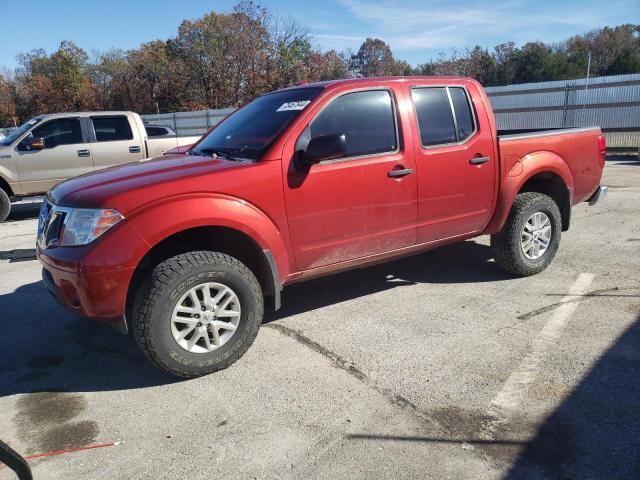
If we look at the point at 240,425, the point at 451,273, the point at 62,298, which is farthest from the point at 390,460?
the point at 451,273

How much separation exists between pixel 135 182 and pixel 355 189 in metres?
1.56

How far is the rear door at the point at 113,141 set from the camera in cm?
1015

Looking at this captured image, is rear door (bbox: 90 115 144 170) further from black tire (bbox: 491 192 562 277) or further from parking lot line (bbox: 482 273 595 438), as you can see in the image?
parking lot line (bbox: 482 273 595 438)

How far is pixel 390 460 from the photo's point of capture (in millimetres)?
2531

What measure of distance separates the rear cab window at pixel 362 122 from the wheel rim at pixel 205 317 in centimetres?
130

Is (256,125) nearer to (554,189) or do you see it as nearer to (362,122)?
(362,122)

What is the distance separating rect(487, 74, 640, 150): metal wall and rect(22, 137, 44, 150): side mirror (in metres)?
13.5

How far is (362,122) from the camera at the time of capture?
160 inches

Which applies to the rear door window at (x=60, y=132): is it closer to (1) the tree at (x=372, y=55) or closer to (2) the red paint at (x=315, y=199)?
(2) the red paint at (x=315, y=199)

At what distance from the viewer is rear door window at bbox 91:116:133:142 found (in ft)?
33.5

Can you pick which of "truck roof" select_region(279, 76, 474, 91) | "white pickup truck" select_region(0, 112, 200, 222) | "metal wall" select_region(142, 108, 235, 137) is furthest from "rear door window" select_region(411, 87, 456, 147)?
"metal wall" select_region(142, 108, 235, 137)

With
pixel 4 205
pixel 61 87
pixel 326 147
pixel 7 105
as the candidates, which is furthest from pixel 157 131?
pixel 7 105

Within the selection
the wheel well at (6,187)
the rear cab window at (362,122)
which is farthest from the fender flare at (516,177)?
the wheel well at (6,187)

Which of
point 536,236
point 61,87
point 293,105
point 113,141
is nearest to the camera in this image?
point 293,105
